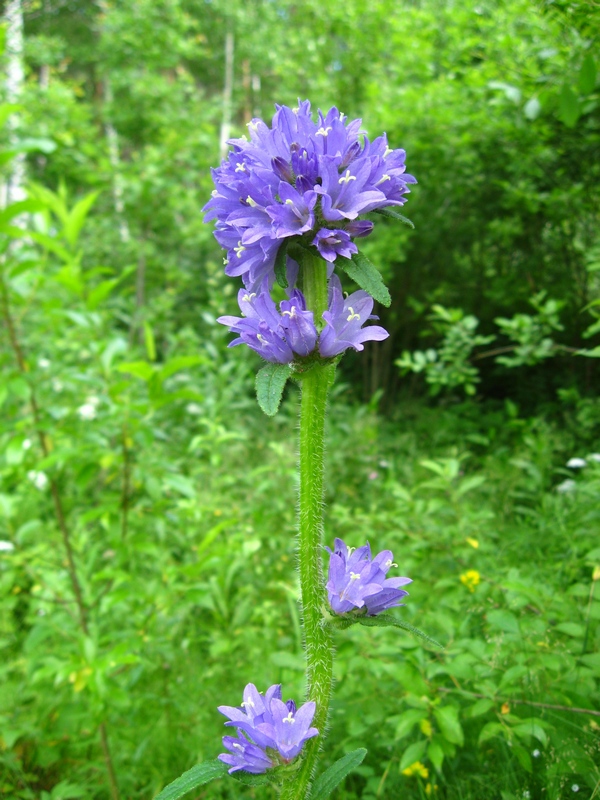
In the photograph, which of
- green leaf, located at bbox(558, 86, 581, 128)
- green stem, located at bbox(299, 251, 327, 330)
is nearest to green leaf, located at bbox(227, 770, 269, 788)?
green stem, located at bbox(299, 251, 327, 330)

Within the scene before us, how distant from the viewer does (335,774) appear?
116cm

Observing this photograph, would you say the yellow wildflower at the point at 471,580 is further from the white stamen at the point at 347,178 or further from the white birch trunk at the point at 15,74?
the white birch trunk at the point at 15,74

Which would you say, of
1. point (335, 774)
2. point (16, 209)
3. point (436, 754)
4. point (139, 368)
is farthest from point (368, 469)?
point (335, 774)

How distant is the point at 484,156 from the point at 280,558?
3.83 metres

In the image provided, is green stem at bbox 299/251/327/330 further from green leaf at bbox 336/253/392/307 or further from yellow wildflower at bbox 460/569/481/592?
yellow wildflower at bbox 460/569/481/592

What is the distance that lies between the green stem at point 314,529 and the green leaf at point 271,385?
10 centimetres

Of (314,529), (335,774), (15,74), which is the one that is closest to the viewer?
(335,774)

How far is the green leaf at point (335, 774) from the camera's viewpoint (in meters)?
1.14

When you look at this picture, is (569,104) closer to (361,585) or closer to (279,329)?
(279,329)

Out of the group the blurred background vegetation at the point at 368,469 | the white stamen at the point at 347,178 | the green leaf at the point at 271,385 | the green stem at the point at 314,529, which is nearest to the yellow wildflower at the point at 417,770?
the blurred background vegetation at the point at 368,469

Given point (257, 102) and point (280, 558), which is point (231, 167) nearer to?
point (280, 558)

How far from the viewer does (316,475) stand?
1266 mm

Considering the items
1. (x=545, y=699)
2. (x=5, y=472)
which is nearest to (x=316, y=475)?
(x=545, y=699)

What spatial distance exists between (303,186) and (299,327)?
0.27 meters
